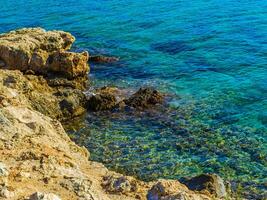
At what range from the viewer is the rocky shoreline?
12.1m

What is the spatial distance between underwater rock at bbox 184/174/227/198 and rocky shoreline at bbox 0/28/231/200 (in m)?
0.04

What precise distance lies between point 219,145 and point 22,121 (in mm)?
9272

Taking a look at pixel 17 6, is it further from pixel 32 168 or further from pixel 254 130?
pixel 32 168

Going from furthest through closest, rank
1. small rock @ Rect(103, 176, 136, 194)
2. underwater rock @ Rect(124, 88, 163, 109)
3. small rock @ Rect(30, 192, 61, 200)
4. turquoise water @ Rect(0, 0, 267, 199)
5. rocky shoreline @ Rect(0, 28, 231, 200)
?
underwater rock @ Rect(124, 88, 163, 109), turquoise water @ Rect(0, 0, 267, 199), small rock @ Rect(103, 176, 136, 194), rocky shoreline @ Rect(0, 28, 231, 200), small rock @ Rect(30, 192, 61, 200)

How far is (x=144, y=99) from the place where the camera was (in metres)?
26.0

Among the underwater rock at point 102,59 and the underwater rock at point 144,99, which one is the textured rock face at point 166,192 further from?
the underwater rock at point 102,59

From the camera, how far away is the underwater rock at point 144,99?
25891 millimetres

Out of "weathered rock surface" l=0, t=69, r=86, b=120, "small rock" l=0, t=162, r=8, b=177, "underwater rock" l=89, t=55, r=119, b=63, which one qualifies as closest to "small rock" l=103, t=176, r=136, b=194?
"small rock" l=0, t=162, r=8, b=177

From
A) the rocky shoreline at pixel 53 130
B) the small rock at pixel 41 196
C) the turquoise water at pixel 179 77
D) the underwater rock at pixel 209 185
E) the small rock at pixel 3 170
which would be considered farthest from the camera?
the turquoise water at pixel 179 77

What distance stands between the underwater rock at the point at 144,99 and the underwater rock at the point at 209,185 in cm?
917

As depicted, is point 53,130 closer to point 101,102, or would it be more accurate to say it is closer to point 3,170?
point 3,170

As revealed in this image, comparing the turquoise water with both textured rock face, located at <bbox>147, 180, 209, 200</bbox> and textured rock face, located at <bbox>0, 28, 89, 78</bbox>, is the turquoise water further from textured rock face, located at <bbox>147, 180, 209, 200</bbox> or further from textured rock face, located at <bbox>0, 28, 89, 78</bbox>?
textured rock face, located at <bbox>147, 180, 209, 200</bbox>

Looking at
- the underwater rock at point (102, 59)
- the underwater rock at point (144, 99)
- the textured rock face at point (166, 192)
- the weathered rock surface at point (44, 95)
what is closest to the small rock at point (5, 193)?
the textured rock face at point (166, 192)

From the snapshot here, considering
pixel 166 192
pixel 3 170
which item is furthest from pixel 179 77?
pixel 3 170
